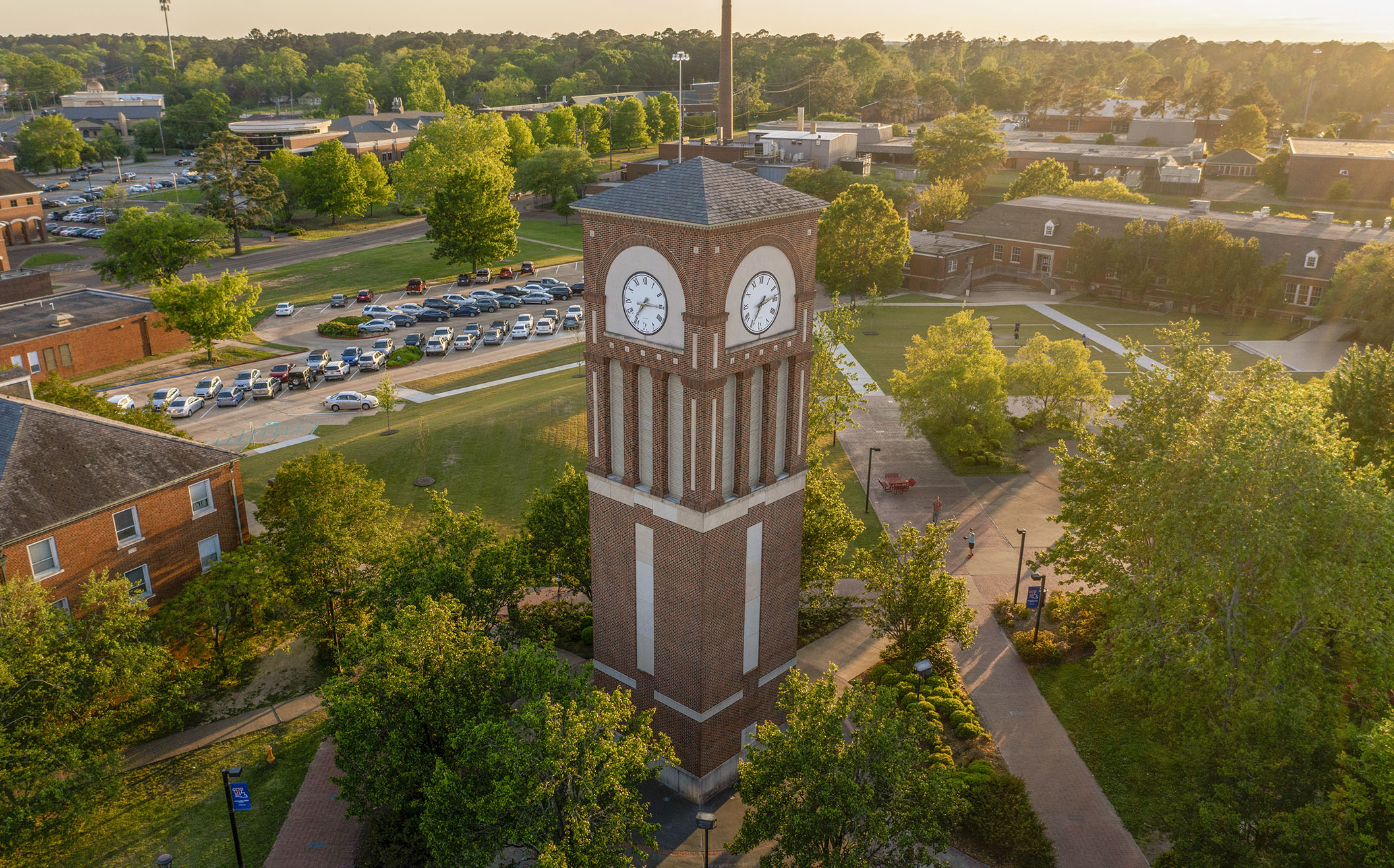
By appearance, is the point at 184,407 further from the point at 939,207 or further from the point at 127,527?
the point at 939,207

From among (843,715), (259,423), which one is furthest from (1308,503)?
(259,423)

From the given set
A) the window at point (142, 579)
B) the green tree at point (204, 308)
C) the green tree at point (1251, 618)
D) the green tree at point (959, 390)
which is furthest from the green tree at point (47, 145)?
the green tree at point (1251, 618)

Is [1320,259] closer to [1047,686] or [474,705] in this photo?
[1047,686]

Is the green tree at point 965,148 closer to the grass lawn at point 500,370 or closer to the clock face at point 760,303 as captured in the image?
the grass lawn at point 500,370

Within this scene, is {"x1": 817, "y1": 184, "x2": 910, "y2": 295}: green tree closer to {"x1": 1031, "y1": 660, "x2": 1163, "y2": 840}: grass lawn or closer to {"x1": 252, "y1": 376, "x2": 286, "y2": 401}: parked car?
{"x1": 252, "y1": 376, "x2": 286, "y2": 401}: parked car

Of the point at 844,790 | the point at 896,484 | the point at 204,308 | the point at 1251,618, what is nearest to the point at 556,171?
the point at 204,308

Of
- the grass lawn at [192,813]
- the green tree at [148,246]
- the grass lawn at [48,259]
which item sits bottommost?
the grass lawn at [192,813]
